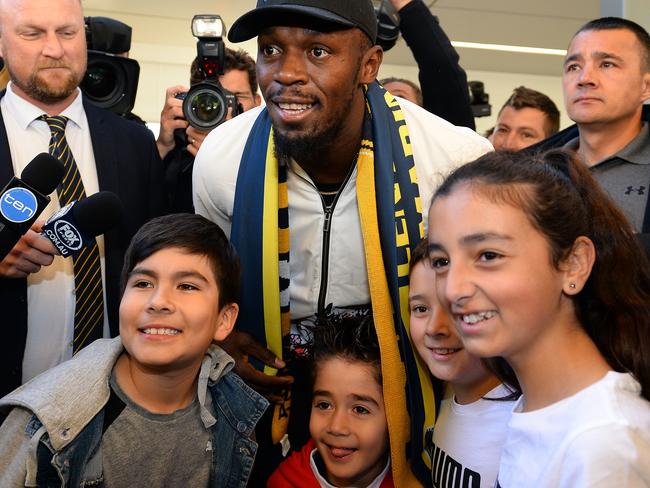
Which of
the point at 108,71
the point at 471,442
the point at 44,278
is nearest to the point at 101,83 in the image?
the point at 108,71

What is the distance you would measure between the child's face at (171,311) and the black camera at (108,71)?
851 millimetres

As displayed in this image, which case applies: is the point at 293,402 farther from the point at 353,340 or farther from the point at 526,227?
the point at 526,227

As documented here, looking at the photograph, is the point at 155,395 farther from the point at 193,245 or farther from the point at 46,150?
the point at 46,150

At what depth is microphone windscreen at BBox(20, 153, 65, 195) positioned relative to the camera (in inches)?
56.5

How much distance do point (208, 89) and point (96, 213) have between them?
0.76 metres

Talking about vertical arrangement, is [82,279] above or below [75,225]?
below

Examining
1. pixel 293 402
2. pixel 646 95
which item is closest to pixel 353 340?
pixel 293 402

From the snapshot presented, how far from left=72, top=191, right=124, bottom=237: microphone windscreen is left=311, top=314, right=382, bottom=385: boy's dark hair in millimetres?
552

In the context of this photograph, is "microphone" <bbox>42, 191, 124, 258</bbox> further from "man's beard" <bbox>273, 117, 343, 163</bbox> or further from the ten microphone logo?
"man's beard" <bbox>273, 117, 343, 163</bbox>

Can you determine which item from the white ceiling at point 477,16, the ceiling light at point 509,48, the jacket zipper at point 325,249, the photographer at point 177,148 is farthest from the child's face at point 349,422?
the ceiling light at point 509,48

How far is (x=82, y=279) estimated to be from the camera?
75.5 inches

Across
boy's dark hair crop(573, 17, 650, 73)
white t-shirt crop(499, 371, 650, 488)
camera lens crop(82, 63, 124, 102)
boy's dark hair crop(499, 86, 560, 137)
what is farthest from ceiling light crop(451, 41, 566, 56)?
white t-shirt crop(499, 371, 650, 488)

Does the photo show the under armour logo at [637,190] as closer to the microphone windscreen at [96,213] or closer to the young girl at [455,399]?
the young girl at [455,399]

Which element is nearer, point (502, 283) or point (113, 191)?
point (502, 283)
